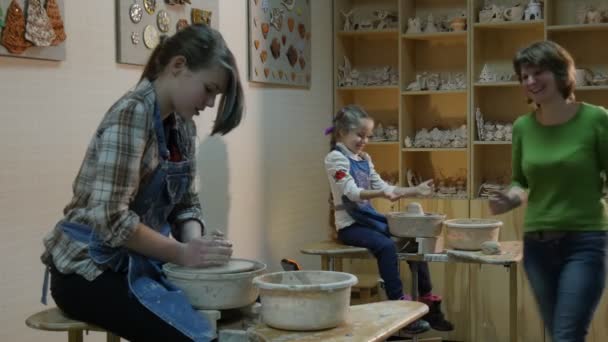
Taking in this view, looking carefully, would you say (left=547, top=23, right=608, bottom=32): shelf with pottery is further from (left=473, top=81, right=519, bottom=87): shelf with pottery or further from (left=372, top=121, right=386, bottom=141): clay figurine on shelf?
(left=372, top=121, right=386, bottom=141): clay figurine on shelf

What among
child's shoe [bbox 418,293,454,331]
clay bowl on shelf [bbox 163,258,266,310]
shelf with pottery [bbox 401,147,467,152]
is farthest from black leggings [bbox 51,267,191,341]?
shelf with pottery [bbox 401,147,467,152]

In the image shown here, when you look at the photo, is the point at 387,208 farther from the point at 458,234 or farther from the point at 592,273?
the point at 592,273

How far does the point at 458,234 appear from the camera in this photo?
361 centimetres

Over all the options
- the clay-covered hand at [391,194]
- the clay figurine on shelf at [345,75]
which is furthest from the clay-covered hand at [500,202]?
the clay figurine on shelf at [345,75]

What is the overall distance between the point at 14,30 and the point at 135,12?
0.66 m

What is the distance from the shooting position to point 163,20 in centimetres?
311

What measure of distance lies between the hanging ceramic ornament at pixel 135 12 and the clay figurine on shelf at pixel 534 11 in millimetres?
2388

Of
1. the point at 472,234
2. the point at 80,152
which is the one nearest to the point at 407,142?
the point at 472,234

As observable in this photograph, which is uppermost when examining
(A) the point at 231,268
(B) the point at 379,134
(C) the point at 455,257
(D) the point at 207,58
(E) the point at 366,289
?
(D) the point at 207,58

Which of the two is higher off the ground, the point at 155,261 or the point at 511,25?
the point at 511,25

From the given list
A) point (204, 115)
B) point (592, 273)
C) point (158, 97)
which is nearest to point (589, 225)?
point (592, 273)

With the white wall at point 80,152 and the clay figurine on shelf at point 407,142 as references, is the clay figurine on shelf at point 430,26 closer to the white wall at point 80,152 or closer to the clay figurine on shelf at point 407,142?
the clay figurine on shelf at point 407,142

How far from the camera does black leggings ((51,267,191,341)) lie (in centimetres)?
175

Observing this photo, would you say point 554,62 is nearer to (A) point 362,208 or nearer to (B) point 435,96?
(A) point 362,208
